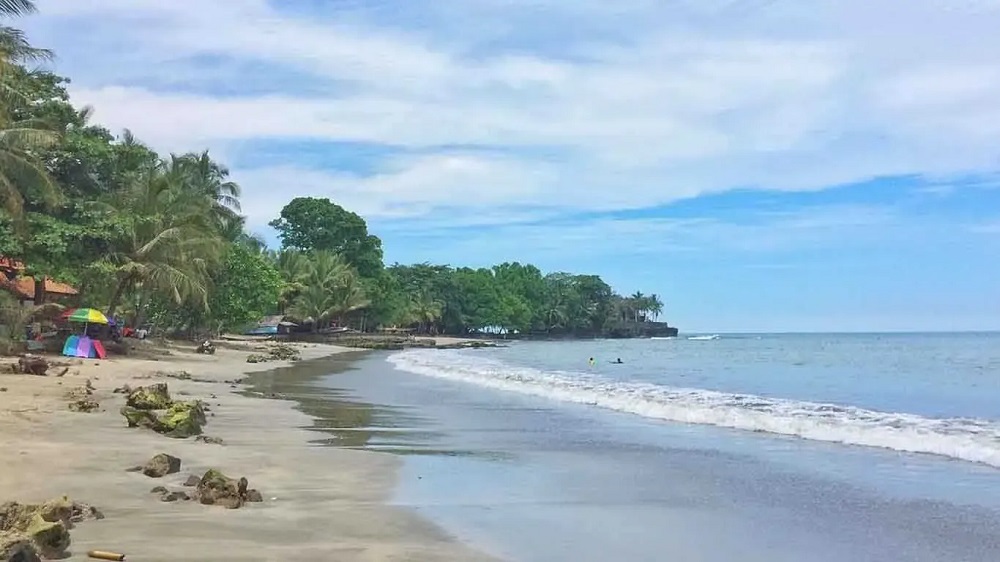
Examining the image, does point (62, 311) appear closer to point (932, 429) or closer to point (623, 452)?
point (623, 452)

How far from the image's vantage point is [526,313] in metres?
128

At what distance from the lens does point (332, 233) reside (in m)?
87.4

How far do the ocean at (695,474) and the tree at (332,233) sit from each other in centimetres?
6692

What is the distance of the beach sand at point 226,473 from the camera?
6.09m

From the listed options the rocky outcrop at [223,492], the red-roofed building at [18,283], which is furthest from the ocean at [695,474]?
the red-roofed building at [18,283]

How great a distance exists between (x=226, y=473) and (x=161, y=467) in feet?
2.18

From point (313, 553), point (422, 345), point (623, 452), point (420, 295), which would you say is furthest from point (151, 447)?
point (420, 295)


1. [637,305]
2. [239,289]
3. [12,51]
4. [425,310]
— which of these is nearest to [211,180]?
[239,289]

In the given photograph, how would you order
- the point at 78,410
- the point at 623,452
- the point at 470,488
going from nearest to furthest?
the point at 470,488 → the point at 623,452 → the point at 78,410

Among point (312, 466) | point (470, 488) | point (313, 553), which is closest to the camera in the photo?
point (313, 553)

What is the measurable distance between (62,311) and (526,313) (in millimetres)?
95995

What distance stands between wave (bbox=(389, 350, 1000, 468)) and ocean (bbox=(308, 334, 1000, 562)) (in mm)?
52

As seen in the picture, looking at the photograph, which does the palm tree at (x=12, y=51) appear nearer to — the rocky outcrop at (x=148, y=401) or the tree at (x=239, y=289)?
the rocky outcrop at (x=148, y=401)

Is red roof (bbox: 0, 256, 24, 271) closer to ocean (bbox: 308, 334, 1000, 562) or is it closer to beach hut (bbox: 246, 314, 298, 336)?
ocean (bbox: 308, 334, 1000, 562)
